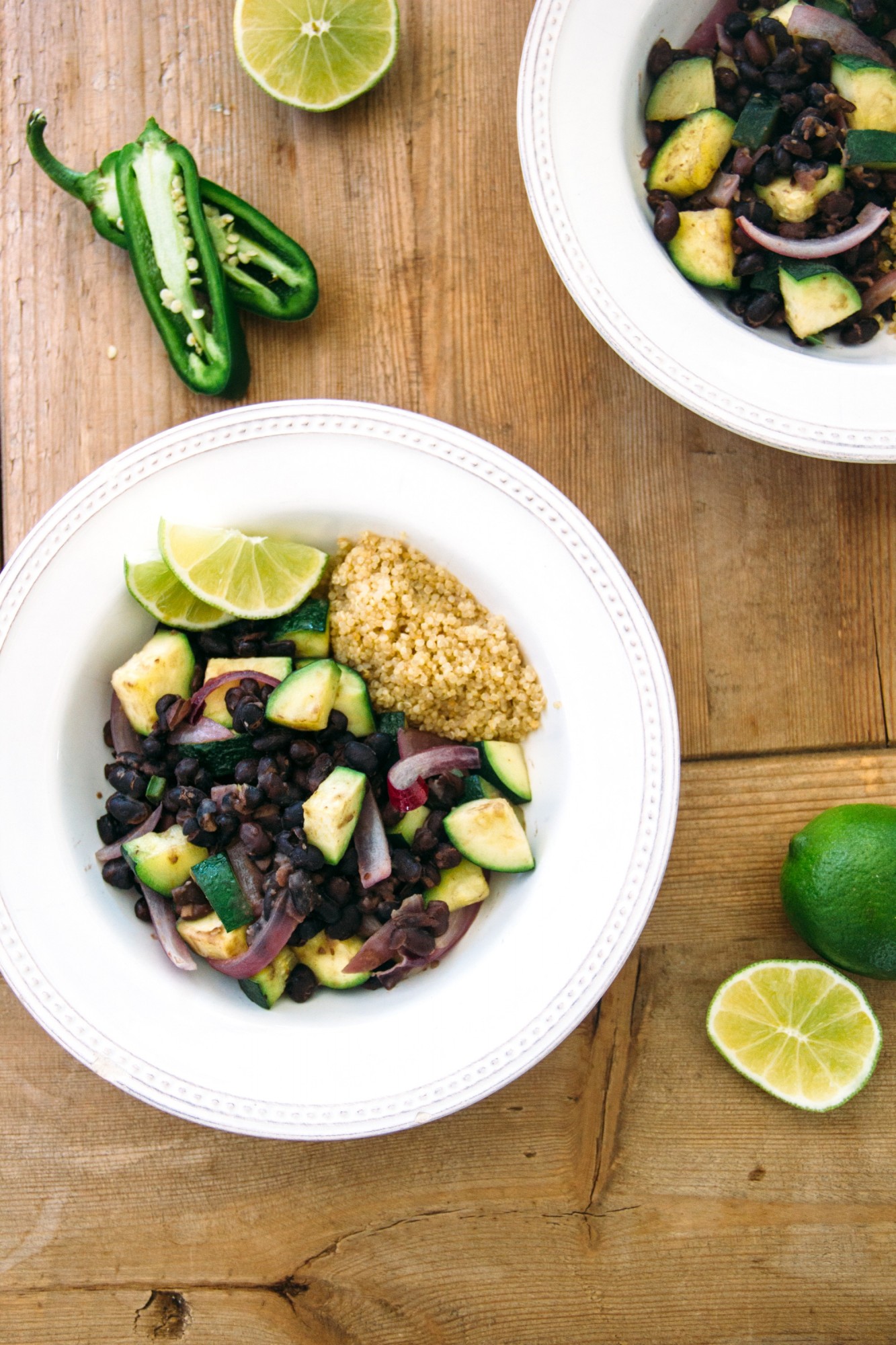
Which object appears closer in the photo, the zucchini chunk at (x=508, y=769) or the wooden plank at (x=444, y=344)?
the zucchini chunk at (x=508, y=769)

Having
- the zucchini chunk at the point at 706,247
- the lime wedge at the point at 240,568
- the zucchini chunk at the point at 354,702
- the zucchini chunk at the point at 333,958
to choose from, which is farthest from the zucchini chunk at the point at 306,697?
the zucchini chunk at the point at 706,247

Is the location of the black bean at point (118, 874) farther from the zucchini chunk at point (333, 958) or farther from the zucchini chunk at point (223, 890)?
the zucchini chunk at point (333, 958)

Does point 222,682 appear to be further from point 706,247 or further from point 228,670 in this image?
point 706,247

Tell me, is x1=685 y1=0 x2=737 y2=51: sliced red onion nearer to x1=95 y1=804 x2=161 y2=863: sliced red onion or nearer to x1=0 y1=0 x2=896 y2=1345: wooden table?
x1=0 y1=0 x2=896 y2=1345: wooden table

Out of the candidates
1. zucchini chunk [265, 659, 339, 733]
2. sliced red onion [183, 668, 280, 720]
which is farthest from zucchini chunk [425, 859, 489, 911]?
sliced red onion [183, 668, 280, 720]

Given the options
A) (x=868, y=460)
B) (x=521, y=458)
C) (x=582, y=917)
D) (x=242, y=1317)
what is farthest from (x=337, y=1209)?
(x=868, y=460)

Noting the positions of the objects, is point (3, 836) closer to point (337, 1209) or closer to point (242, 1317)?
point (337, 1209)
